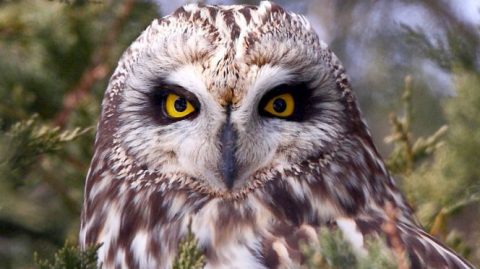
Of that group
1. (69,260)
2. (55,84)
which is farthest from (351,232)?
(55,84)

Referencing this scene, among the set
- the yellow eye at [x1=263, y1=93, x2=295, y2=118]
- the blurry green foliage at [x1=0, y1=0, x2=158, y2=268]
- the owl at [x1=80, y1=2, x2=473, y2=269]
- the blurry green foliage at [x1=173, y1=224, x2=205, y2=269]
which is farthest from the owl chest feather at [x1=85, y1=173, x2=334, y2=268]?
the blurry green foliage at [x1=0, y1=0, x2=158, y2=268]

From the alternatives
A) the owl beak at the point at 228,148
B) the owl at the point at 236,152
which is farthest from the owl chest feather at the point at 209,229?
the owl beak at the point at 228,148

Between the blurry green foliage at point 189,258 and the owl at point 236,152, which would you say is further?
the owl at point 236,152

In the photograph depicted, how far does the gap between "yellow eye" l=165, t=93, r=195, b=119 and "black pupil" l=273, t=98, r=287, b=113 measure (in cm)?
24

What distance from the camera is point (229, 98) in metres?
3.49

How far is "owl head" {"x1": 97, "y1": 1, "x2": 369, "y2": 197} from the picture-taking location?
11.6 feet

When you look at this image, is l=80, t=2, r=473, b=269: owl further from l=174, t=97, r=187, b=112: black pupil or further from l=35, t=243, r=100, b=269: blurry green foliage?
l=35, t=243, r=100, b=269: blurry green foliage

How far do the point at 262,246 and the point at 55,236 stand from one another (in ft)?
4.00

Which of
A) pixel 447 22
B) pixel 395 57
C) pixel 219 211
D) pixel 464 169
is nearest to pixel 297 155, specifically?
pixel 219 211

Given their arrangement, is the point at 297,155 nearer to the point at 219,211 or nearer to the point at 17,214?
the point at 219,211

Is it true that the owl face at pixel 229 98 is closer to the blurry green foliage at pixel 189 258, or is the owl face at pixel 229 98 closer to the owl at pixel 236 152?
the owl at pixel 236 152

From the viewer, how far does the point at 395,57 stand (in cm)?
600

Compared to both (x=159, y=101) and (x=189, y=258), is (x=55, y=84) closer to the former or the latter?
(x=159, y=101)

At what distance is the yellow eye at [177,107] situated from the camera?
11.8 ft
